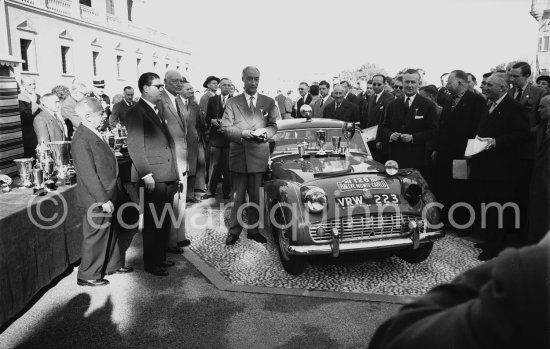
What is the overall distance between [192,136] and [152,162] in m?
2.81

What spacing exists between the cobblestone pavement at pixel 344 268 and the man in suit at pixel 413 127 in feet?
4.12

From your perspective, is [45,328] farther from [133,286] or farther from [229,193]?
[229,193]

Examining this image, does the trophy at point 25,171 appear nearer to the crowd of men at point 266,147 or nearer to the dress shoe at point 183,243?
the crowd of men at point 266,147

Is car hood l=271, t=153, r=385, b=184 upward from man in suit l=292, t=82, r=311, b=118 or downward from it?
downward

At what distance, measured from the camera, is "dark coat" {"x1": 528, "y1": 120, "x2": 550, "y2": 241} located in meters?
Answer: 4.57

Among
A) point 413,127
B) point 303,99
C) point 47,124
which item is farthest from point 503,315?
point 303,99

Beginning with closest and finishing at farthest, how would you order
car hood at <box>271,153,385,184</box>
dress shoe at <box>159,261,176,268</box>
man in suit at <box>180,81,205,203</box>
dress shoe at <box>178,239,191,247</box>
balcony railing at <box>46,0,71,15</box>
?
car hood at <box>271,153,385,184</box> < dress shoe at <box>159,261,176,268</box> < dress shoe at <box>178,239,191,247</box> < man in suit at <box>180,81,205,203</box> < balcony railing at <box>46,0,71,15</box>

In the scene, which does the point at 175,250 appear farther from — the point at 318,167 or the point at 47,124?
the point at 47,124

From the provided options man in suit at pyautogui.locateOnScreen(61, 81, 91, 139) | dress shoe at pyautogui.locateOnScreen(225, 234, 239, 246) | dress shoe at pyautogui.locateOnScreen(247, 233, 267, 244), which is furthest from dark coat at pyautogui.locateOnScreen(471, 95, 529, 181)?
man in suit at pyautogui.locateOnScreen(61, 81, 91, 139)

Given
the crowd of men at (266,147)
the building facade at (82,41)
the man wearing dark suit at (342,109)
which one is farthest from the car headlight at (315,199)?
the building facade at (82,41)

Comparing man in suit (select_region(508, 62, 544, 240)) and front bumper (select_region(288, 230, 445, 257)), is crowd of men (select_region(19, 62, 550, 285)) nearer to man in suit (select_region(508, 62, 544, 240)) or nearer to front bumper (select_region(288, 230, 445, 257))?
A: man in suit (select_region(508, 62, 544, 240))

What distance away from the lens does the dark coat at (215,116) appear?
27.5 feet

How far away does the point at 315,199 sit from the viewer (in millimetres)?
4172

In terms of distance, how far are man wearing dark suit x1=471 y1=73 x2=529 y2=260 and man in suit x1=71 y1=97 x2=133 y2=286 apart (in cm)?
409
